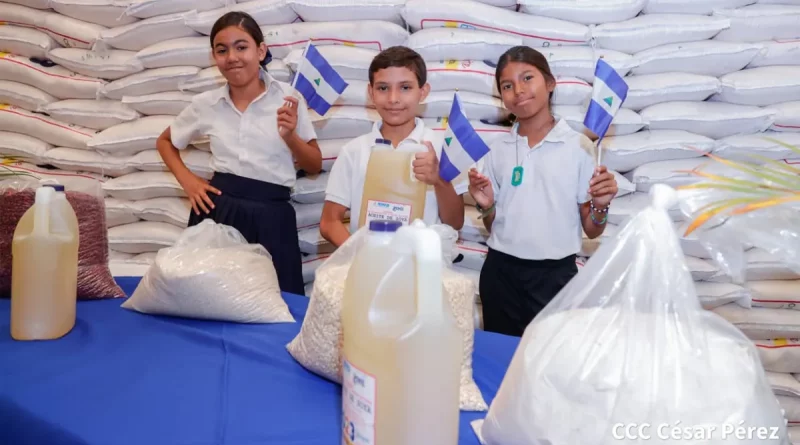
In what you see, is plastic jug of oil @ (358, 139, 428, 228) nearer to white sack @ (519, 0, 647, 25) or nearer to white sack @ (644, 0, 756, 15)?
white sack @ (519, 0, 647, 25)

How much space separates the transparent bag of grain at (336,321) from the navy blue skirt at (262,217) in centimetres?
Answer: 73

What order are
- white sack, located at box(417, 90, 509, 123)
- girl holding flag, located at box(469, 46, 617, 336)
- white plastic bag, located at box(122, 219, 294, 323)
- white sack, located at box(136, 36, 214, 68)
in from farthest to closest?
white sack, located at box(136, 36, 214, 68), white sack, located at box(417, 90, 509, 123), girl holding flag, located at box(469, 46, 617, 336), white plastic bag, located at box(122, 219, 294, 323)

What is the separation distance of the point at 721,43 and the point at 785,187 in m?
1.18

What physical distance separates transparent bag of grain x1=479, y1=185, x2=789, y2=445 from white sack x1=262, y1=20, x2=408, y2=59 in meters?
1.18

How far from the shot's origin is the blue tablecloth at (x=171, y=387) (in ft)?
2.21

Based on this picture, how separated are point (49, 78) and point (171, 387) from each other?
1612 mm

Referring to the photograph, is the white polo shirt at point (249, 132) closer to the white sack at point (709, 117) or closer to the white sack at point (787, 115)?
the white sack at point (709, 117)

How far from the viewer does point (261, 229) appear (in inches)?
60.1

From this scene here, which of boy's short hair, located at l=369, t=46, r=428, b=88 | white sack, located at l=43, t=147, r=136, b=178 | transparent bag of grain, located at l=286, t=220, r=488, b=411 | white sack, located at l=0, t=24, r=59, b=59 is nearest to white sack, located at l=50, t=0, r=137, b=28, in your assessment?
white sack, located at l=0, t=24, r=59, b=59

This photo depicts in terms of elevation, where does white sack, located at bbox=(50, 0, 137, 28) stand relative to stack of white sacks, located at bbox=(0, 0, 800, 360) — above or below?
above

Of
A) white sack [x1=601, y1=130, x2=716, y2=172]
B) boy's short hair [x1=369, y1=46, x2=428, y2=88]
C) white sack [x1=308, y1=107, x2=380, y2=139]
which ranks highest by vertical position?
boy's short hair [x1=369, y1=46, x2=428, y2=88]

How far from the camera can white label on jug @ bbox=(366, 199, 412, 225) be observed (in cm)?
121

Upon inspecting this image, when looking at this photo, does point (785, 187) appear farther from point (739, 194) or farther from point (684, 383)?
point (684, 383)

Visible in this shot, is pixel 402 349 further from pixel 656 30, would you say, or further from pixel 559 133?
pixel 656 30
